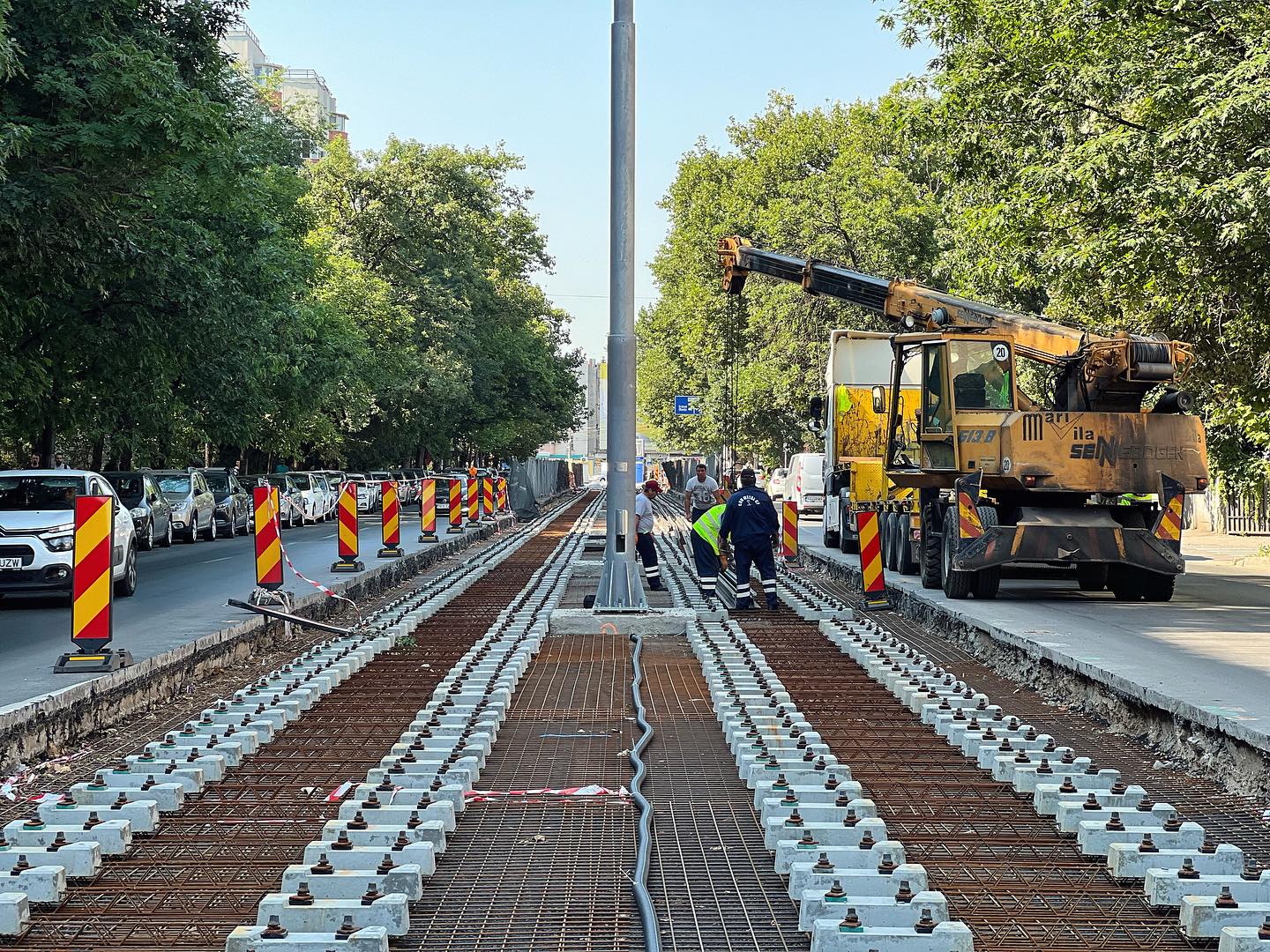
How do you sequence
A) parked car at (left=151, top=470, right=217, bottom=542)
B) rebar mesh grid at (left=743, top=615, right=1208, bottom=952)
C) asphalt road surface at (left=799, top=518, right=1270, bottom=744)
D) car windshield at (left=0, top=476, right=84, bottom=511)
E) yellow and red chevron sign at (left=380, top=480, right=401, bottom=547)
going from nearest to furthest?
rebar mesh grid at (left=743, top=615, right=1208, bottom=952) → asphalt road surface at (left=799, top=518, right=1270, bottom=744) → car windshield at (left=0, top=476, right=84, bottom=511) → yellow and red chevron sign at (left=380, top=480, right=401, bottom=547) → parked car at (left=151, top=470, right=217, bottom=542)

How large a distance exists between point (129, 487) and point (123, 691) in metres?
21.6

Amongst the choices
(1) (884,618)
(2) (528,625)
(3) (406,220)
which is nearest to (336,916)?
(2) (528,625)

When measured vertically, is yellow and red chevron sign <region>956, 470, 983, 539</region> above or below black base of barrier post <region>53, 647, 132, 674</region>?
above

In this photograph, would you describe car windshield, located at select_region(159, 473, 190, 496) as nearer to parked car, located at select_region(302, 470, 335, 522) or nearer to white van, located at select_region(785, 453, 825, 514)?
parked car, located at select_region(302, 470, 335, 522)

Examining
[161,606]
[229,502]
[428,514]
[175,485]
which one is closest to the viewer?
[161,606]

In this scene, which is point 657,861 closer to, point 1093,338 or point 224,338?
point 1093,338

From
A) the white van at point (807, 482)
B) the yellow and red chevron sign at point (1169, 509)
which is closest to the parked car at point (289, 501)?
the white van at point (807, 482)

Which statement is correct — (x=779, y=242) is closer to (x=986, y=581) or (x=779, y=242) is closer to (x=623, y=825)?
(x=986, y=581)

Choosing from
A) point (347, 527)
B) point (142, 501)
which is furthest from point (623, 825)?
point (142, 501)

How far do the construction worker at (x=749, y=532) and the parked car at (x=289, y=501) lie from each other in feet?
89.8

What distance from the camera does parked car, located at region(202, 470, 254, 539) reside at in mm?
37812

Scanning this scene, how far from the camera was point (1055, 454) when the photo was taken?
17.5 m

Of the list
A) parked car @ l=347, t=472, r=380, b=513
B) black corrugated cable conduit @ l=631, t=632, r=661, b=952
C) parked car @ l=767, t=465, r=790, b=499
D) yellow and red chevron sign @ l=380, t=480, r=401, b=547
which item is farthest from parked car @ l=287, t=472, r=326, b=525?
black corrugated cable conduit @ l=631, t=632, r=661, b=952

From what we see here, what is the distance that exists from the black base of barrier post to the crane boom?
11709 millimetres
